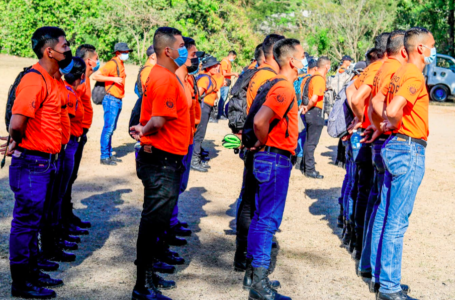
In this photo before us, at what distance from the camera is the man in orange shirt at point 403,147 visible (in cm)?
436

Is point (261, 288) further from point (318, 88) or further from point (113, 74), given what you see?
point (113, 74)

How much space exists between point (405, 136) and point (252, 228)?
1.49 meters

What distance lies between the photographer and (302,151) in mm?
10430

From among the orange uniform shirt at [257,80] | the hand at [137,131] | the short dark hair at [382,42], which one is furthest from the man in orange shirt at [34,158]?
the short dark hair at [382,42]

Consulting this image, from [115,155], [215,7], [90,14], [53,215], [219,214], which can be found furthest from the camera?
[90,14]

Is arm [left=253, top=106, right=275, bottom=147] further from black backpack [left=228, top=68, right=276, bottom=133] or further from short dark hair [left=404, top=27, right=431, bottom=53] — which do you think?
black backpack [left=228, top=68, right=276, bottom=133]

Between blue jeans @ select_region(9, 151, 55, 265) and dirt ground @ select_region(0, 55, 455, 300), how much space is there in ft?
1.45

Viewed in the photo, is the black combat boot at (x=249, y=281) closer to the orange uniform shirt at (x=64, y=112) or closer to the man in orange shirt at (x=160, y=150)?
the man in orange shirt at (x=160, y=150)

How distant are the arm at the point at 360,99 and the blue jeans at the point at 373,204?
61 cm

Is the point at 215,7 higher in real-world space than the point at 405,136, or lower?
higher

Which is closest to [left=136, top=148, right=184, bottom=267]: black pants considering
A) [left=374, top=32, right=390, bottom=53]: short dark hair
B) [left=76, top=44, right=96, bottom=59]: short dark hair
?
[left=374, top=32, right=390, bottom=53]: short dark hair

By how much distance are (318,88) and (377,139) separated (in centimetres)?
454

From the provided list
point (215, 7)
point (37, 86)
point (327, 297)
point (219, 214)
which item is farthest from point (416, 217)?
point (215, 7)

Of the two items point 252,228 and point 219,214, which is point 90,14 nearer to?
point 219,214
